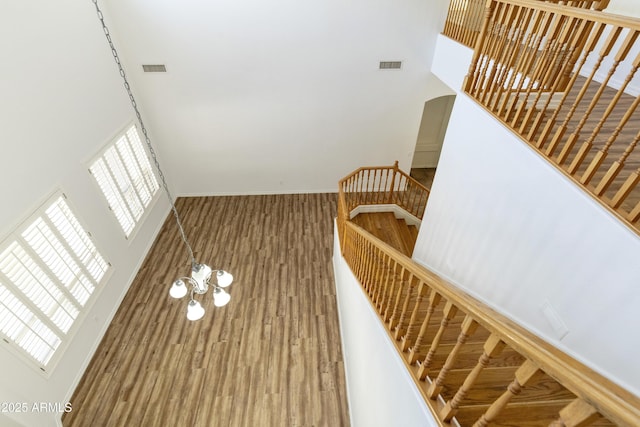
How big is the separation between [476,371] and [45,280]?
4.66 m

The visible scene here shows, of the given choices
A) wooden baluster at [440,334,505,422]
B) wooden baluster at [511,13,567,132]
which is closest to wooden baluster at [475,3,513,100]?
wooden baluster at [511,13,567,132]

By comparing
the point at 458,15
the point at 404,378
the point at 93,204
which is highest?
the point at 458,15

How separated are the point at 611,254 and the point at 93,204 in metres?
5.89

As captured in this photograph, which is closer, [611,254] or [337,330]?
[611,254]

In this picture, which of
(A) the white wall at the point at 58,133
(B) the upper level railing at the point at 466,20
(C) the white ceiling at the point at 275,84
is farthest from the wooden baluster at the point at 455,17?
(A) the white wall at the point at 58,133

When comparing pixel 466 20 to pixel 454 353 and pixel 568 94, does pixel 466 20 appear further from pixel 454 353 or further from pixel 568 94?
pixel 454 353

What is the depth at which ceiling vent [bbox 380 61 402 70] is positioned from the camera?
231 inches

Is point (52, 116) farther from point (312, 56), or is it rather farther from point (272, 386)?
point (272, 386)

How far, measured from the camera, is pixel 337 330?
15.9 ft

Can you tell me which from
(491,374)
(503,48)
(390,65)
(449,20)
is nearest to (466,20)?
(449,20)

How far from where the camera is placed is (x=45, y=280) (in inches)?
144

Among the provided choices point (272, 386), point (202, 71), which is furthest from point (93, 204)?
point (272, 386)

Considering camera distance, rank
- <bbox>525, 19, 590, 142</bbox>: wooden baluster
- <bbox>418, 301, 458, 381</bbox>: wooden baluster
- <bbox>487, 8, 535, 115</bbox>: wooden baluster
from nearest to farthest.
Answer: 1. <bbox>418, 301, 458, 381</bbox>: wooden baluster
2. <bbox>525, 19, 590, 142</bbox>: wooden baluster
3. <bbox>487, 8, 535, 115</bbox>: wooden baluster

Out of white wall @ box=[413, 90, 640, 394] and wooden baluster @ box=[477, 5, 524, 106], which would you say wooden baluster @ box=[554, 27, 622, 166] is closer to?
white wall @ box=[413, 90, 640, 394]
